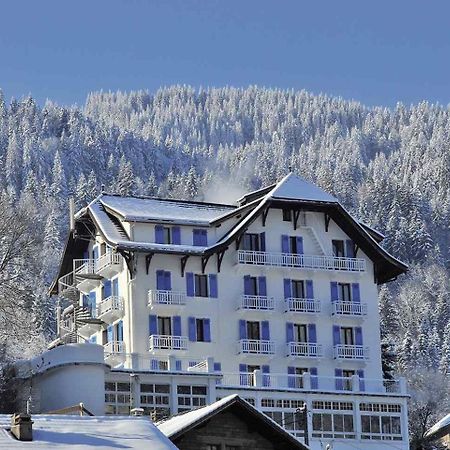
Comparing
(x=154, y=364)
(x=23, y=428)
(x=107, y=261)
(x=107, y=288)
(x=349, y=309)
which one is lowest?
(x=23, y=428)

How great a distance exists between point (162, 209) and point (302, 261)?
8.97m

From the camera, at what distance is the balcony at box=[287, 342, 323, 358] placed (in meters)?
85.4

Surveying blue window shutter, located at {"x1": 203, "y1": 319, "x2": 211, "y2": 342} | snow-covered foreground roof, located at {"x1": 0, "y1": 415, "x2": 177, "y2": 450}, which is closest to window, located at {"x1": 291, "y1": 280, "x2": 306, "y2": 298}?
blue window shutter, located at {"x1": 203, "y1": 319, "x2": 211, "y2": 342}

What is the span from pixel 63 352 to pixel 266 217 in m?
19.9

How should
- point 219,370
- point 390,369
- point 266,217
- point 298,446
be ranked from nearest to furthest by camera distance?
point 298,446 → point 219,370 → point 266,217 → point 390,369

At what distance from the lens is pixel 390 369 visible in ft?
318

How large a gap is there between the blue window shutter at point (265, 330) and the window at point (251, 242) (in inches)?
178

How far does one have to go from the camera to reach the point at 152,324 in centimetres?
8312

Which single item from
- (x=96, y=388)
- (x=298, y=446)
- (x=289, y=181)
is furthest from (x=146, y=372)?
(x=298, y=446)

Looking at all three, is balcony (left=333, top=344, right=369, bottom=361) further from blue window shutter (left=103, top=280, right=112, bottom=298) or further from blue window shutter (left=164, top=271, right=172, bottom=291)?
blue window shutter (left=103, top=280, right=112, bottom=298)

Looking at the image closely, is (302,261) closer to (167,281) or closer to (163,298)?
(167,281)

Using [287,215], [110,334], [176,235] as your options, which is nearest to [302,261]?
[287,215]

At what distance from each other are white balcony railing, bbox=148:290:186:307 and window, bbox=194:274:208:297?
1.51 metres

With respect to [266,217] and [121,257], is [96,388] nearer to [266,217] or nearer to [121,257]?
[121,257]
